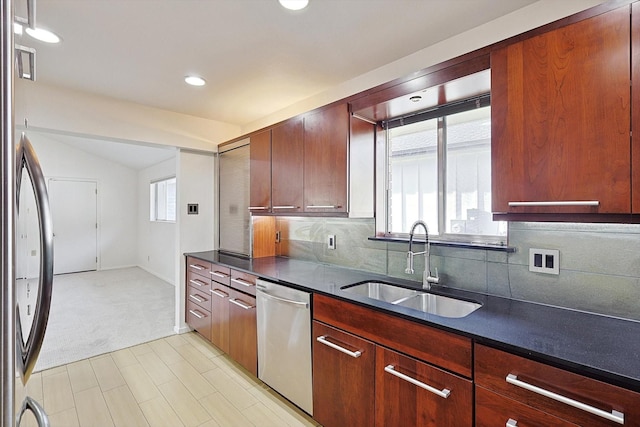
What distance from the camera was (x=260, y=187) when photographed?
297cm

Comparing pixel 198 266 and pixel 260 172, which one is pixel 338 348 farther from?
pixel 198 266

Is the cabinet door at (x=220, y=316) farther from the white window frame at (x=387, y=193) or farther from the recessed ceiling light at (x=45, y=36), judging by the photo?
the recessed ceiling light at (x=45, y=36)

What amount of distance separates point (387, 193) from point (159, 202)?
571 cm

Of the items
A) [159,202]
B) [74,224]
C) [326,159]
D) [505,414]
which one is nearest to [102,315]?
→ [159,202]

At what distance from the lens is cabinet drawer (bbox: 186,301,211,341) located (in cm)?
308

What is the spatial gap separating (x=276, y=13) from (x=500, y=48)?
1.16m

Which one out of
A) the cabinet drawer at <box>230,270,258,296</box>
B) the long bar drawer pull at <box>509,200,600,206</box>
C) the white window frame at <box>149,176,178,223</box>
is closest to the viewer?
the long bar drawer pull at <box>509,200,600,206</box>

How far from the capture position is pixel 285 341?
212 cm

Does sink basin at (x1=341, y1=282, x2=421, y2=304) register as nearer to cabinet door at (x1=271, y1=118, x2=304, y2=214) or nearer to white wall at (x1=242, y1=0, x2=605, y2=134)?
cabinet door at (x1=271, y1=118, x2=304, y2=214)

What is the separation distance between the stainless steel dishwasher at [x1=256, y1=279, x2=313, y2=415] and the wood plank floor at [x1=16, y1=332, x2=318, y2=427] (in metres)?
0.16

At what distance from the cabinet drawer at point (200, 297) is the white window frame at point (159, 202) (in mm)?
2910

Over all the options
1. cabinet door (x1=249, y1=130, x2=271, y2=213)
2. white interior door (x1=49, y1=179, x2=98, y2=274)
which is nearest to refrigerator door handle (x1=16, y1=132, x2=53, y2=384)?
cabinet door (x1=249, y1=130, x2=271, y2=213)

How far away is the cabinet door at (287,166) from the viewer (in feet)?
8.29

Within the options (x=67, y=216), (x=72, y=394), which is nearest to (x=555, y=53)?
(x=72, y=394)
